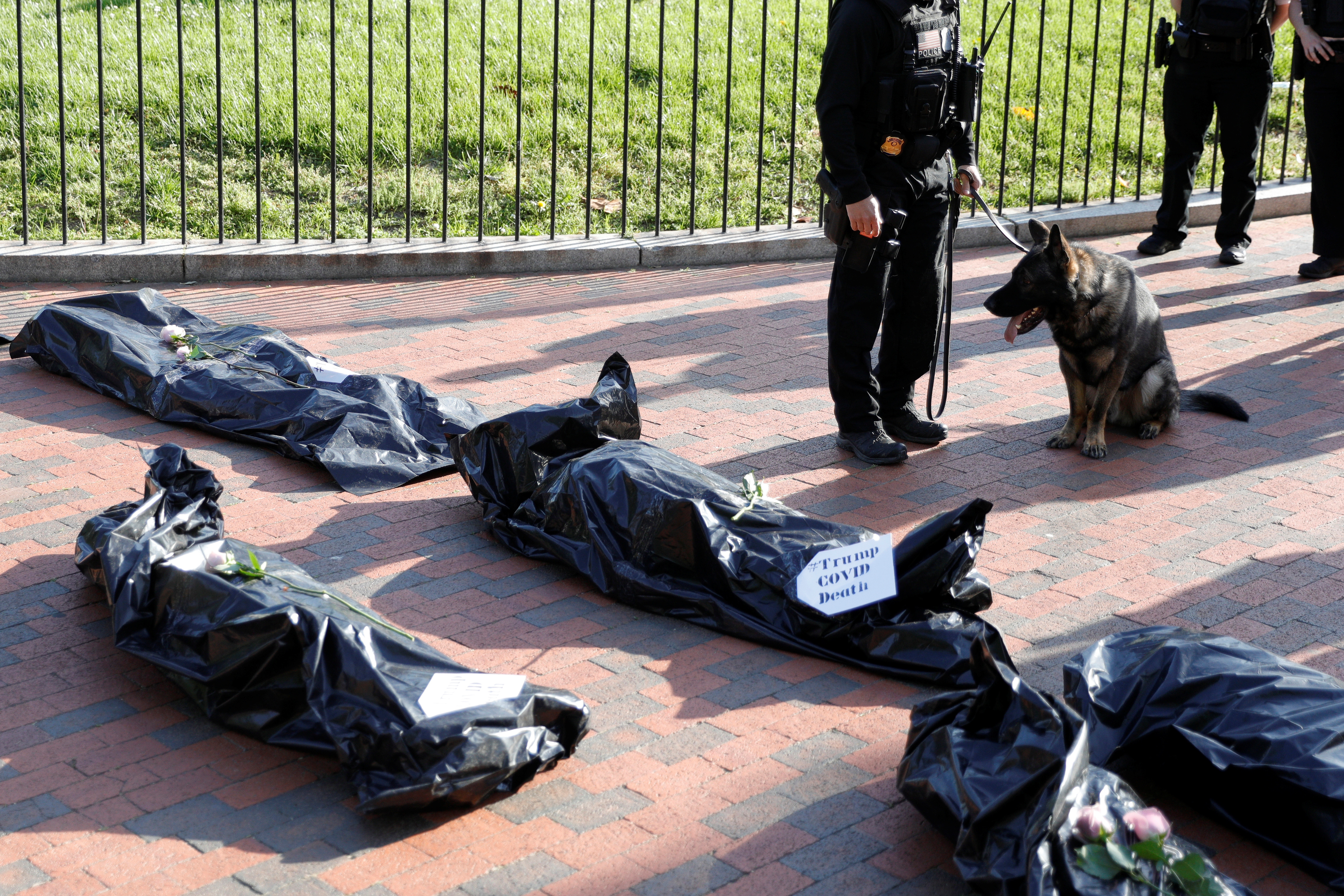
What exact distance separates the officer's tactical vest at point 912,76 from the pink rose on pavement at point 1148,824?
316 cm

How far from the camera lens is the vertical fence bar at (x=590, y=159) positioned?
852cm

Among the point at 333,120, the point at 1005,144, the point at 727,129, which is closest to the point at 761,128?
the point at 727,129

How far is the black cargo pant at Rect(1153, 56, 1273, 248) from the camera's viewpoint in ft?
28.3

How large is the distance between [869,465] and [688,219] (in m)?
4.48

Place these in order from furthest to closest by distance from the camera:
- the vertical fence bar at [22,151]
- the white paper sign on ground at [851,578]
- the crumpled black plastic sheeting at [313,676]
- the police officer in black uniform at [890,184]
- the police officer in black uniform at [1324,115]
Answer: the police officer in black uniform at [1324,115] → the vertical fence bar at [22,151] → the police officer in black uniform at [890,184] → the white paper sign on ground at [851,578] → the crumpled black plastic sheeting at [313,676]

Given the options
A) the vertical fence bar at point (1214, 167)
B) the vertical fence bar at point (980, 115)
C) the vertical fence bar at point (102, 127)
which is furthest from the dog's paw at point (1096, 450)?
the vertical fence bar at point (102, 127)

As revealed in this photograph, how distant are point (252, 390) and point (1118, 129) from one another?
6.96 meters

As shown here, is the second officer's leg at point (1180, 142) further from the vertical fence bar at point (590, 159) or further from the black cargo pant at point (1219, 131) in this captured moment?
the vertical fence bar at point (590, 159)

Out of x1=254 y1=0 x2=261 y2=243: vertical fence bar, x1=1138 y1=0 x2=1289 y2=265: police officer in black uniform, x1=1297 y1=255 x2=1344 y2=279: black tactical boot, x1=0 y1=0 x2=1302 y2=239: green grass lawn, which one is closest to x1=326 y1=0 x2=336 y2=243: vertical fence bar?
x1=0 y1=0 x2=1302 y2=239: green grass lawn

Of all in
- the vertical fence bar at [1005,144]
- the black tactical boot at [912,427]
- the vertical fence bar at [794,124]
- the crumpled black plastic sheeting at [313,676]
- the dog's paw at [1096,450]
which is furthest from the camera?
the vertical fence bar at [1005,144]

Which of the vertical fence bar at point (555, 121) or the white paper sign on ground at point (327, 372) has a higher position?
the vertical fence bar at point (555, 121)

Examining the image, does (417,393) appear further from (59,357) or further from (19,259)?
(19,259)

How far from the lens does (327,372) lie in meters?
5.87

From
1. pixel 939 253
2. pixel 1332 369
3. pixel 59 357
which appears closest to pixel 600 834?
pixel 939 253
